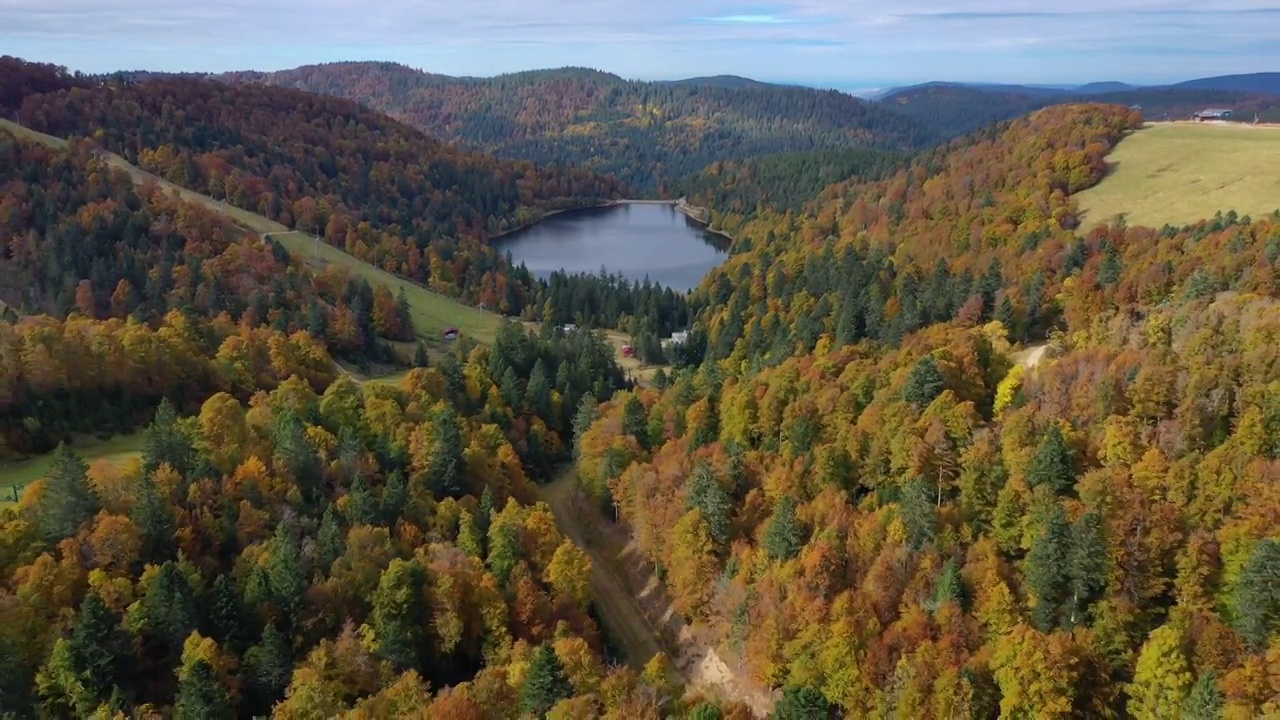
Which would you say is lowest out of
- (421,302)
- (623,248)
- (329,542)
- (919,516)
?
(623,248)

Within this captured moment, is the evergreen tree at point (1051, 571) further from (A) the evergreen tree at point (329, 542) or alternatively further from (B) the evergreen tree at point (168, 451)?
(B) the evergreen tree at point (168, 451)

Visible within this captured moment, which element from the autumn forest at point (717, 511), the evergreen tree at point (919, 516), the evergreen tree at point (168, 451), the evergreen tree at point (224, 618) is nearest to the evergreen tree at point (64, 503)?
the autumn forest at point (717, 511)

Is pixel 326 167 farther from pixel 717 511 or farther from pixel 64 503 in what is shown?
pixel 717 511

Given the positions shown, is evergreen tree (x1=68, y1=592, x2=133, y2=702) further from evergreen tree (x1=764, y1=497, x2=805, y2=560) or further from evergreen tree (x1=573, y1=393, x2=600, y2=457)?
evergreen tree (x1=573, y1=393, x2=600, y2=457)

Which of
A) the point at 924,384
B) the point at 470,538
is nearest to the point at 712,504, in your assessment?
the point at 470,538

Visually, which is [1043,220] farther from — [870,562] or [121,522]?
[121,522]

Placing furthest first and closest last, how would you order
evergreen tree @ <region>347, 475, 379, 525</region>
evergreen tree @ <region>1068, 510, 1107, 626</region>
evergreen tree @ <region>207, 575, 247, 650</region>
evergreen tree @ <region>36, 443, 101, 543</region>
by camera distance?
evergreen tree @ <region>347, 475, 379, 525</region> → evergreen tree @ <region>36, 443, 101, 543</region> → evergreen tree @ <region>207, 575, 247, 650</region> → evergreen tree @ <region>1068, 510, 1107, 626</region>

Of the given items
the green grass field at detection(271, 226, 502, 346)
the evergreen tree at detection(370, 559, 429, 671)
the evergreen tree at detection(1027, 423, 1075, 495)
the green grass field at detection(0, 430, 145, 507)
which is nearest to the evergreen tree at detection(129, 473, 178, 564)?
the evergreen tree at detection(370, 559, 429, 671)
